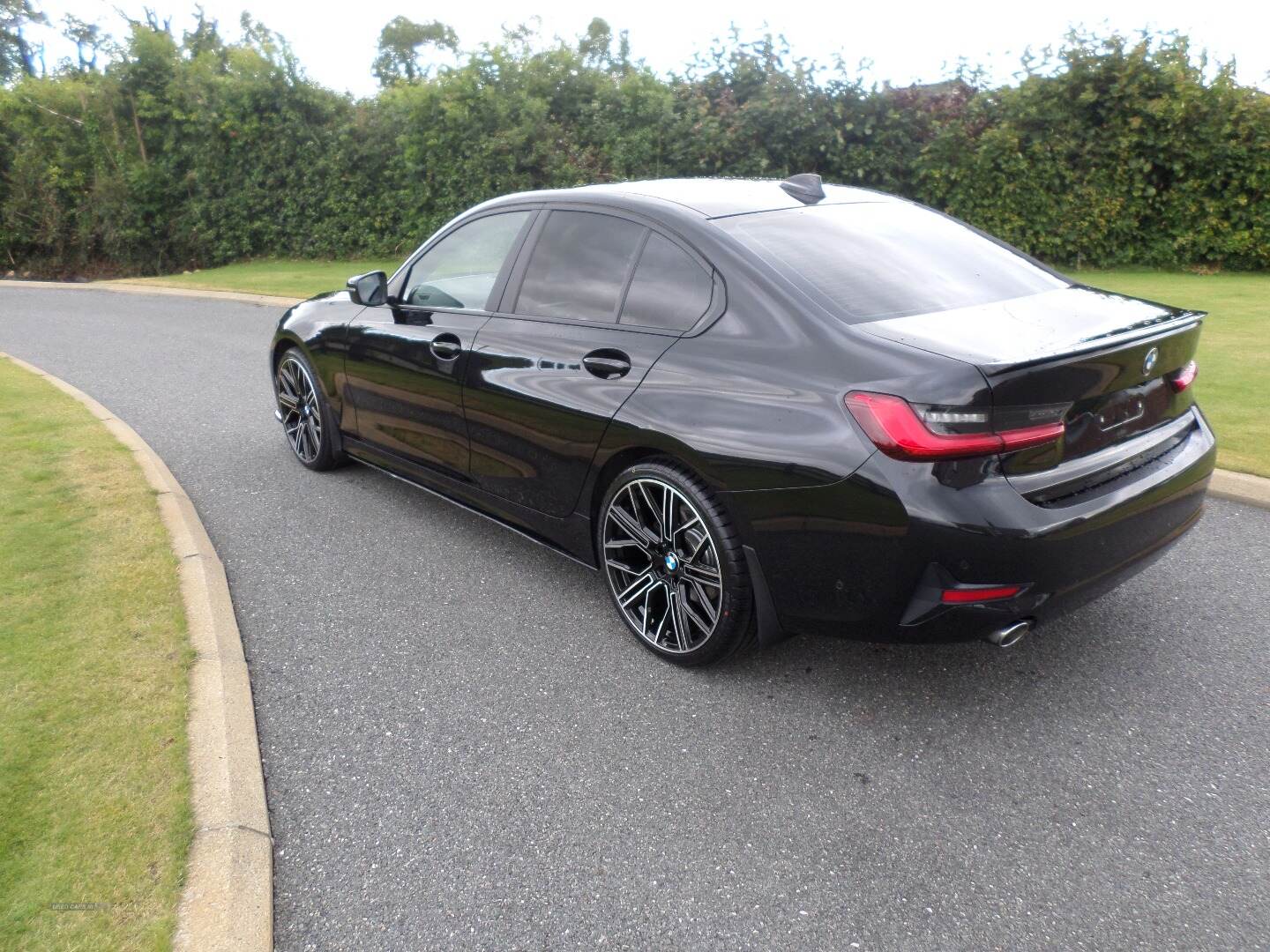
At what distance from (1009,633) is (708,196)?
2090 millimetres

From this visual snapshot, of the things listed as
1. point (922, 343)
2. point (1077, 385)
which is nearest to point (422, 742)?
point (922, 343)

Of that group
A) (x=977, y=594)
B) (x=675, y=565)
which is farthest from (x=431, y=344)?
(x=977, y=594)

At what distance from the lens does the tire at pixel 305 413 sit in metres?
5.79

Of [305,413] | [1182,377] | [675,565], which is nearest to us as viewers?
[1182,377]

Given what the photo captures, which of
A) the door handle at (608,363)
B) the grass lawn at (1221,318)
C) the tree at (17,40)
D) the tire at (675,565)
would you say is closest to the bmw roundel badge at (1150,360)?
the tire at (675,565)

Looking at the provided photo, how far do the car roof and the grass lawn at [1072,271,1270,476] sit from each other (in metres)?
2.86

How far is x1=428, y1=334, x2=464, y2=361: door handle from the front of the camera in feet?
14.5

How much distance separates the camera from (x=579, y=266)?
404 centimetres

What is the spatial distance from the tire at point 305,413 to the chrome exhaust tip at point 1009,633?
400cm

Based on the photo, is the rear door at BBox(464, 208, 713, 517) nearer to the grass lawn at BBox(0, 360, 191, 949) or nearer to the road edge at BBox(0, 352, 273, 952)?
the road edge at BBox(0, 352, 273, 952)

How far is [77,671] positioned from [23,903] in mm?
1251

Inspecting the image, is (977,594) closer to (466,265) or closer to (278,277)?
(466,265)

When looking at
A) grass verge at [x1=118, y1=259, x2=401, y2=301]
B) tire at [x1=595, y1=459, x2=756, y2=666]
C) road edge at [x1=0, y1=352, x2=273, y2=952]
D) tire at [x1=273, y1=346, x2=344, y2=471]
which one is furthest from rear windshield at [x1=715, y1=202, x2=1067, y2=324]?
grass verge at [x1=118, y1=259, x2=401, y2=301]

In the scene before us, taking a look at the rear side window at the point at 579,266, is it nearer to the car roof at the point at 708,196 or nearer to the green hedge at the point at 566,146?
the car roof at the point at 708,196
